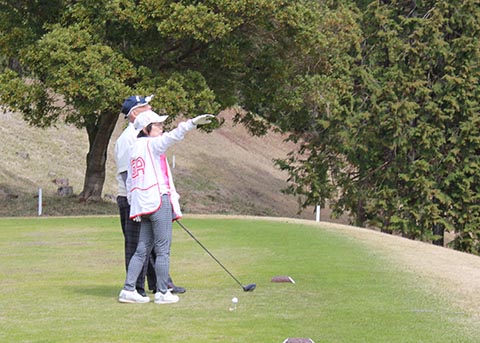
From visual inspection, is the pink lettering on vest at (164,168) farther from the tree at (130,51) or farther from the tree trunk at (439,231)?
the tree trunk at (439,231)

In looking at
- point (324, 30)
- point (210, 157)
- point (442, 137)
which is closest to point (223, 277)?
point (324, 30)

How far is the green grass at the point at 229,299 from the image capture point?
8.72m

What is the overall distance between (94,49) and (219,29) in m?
3.84

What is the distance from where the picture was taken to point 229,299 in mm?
10898

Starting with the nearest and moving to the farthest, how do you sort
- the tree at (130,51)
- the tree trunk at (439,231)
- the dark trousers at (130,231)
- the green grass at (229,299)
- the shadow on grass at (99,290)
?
the green grass at (229,299), the dark trousers at (130,231), the shadow on grass at (99,290), the tree at (130,51), the tree trunk at (439,231)

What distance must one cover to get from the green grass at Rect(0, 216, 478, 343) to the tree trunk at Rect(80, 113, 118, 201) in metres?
13.9

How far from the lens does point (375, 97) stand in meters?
39.4

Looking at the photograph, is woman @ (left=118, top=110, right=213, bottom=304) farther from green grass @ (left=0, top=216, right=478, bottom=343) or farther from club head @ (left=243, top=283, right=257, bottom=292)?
club head @ (left=243, top=283, right=257, bottom=292)

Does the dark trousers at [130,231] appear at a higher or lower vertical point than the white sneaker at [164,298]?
higher

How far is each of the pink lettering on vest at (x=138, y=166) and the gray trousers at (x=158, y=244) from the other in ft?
1.21

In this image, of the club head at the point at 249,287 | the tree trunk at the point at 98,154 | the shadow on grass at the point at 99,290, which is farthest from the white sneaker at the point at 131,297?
the tree trunk at the point at 98,154

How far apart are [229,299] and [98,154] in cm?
2299

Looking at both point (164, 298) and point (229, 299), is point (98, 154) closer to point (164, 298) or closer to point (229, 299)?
point (229, 299)

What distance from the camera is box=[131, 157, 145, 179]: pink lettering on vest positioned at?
10422 mm
